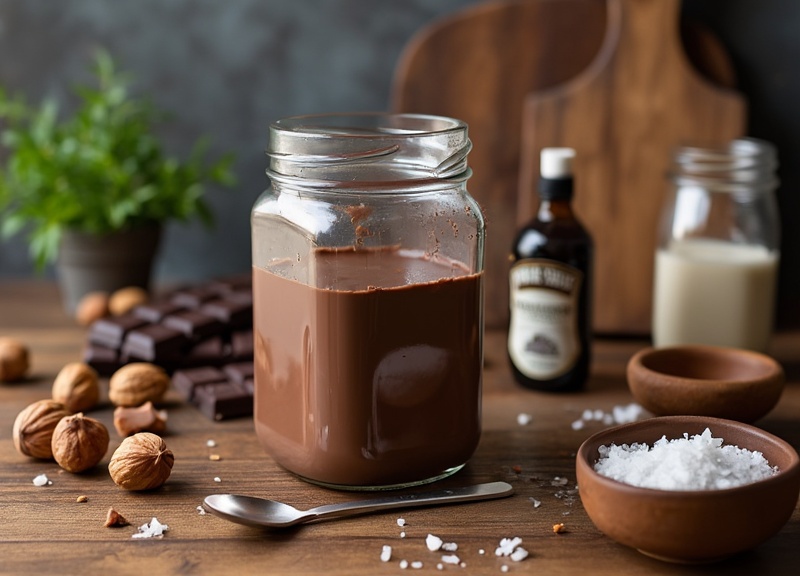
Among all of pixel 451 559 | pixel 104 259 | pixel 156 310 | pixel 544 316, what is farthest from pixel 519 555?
pixel 104 259

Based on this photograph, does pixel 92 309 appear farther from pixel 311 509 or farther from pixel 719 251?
pixel 719 251

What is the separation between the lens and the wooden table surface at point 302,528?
938 millimetres

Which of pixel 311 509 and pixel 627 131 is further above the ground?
pixel 627 131

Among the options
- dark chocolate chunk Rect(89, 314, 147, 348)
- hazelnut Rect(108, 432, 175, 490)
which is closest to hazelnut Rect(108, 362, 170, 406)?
dark chocolate chunk Rect(89, 314, 147, 348)

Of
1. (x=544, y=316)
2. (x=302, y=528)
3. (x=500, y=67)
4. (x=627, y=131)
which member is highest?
(x=500, y=67)

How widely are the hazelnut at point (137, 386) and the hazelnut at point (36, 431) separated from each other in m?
0.16

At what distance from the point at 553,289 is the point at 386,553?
0.56m

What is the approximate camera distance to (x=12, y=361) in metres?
1.46

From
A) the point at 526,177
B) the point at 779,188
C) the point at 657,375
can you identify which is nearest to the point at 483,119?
the point at 526,177

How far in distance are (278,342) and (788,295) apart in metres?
1.19

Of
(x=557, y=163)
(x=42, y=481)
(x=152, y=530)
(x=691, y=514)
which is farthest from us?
(x=557, y=163)

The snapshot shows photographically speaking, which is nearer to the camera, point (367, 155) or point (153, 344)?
point (367, 155)

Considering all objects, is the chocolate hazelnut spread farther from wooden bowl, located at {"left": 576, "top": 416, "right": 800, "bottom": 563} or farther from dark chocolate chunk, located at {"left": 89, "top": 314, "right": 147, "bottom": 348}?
dark chocolate chunk, located at {"left": 89, "top": 314, "right": 147, "bottom": 348}

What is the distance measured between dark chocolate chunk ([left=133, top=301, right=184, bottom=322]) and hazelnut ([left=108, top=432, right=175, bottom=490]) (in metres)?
0.50
